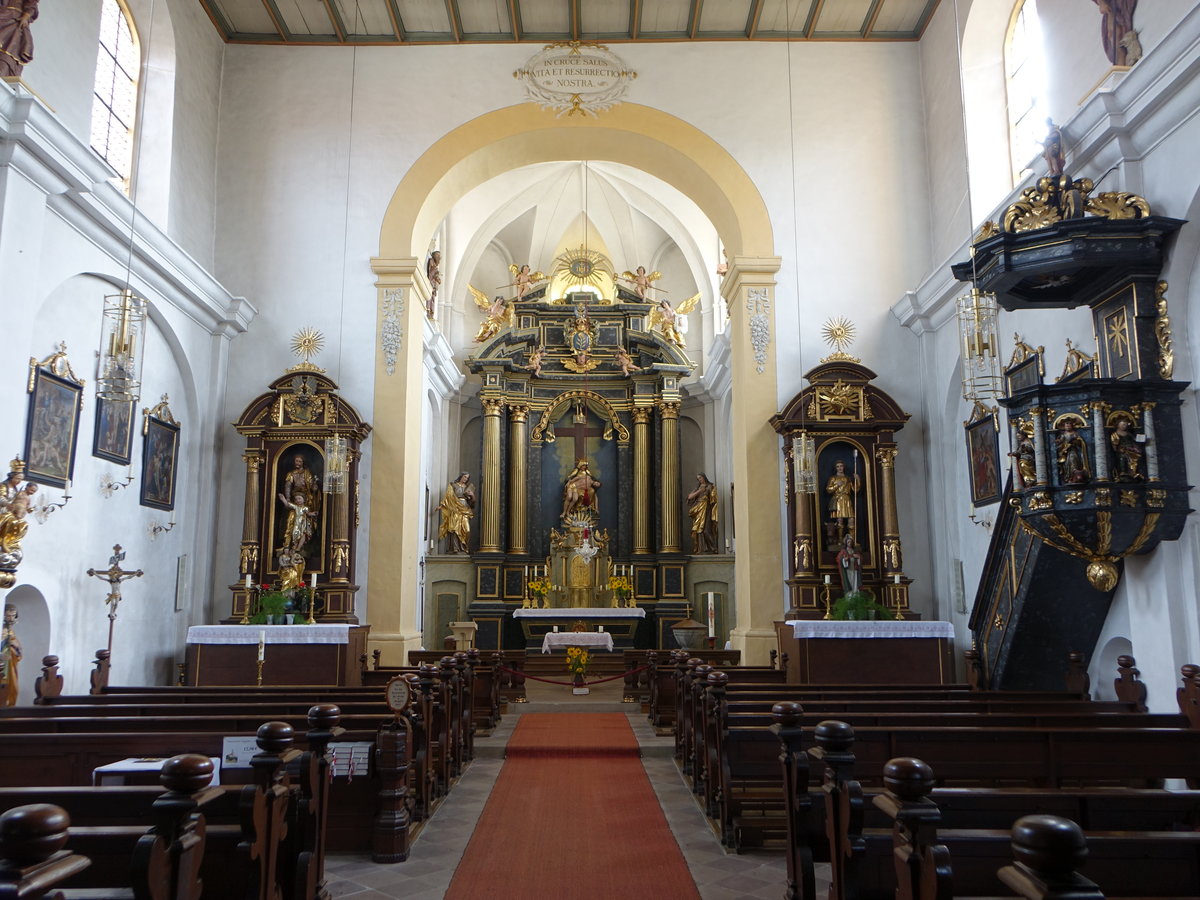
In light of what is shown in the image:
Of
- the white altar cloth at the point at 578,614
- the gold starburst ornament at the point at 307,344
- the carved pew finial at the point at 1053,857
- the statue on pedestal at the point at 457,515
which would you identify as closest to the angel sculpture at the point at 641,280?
the statue on pedestal at the point at 457,515

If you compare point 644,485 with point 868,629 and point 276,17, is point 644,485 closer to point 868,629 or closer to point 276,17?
point 868,629

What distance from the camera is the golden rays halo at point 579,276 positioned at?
20.5 meters

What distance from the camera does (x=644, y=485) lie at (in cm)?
1931

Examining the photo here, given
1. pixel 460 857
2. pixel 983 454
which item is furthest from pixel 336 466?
pixel 983 454

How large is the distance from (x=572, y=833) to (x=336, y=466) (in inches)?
262

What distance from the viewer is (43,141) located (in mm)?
7707

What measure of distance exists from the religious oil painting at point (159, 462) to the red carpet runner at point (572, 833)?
491cm

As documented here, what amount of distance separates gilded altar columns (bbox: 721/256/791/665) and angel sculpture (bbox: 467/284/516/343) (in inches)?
317

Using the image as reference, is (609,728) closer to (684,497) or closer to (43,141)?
(43,141)

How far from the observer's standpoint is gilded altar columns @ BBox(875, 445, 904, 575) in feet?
37.9

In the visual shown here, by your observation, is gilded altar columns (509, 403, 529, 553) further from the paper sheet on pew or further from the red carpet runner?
the paper sheet on pew

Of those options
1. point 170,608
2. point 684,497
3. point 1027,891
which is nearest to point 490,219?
point 684,497

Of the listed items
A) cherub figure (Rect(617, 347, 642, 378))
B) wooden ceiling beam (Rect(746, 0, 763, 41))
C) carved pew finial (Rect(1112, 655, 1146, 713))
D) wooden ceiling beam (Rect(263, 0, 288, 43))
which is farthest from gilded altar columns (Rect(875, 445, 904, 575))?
wooden ceiling beam (Rect(263, 0, 288, 43))

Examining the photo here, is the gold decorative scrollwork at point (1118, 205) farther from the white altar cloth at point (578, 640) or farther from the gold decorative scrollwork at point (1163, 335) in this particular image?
the white altar cloth at point (578, 640)
